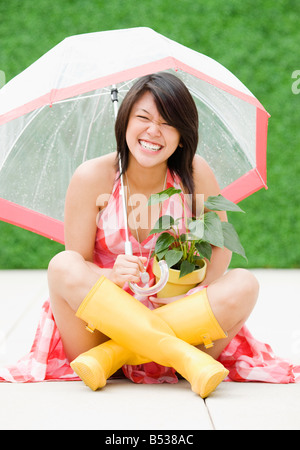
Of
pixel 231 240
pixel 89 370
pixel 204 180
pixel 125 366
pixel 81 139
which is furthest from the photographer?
pixel 81 139

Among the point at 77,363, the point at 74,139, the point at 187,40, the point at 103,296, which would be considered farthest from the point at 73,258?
the point at 187,40

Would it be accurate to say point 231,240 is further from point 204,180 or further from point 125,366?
point 125,366

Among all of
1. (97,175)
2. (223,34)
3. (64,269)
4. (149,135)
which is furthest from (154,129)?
(223,34)

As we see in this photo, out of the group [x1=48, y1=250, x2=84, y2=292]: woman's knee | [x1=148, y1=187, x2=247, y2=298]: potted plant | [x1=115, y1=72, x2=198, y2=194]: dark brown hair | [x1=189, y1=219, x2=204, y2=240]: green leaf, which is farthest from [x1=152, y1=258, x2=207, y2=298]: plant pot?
[x1=115, y1=72, x2=198, y2=194]: dark brown hair

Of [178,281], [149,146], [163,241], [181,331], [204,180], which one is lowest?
[181,331]

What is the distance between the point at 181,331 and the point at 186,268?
0.53ft

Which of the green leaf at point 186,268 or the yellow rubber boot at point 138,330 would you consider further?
the green leaf at point 186,268

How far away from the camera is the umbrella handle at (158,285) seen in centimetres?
172

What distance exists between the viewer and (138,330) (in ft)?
5.33

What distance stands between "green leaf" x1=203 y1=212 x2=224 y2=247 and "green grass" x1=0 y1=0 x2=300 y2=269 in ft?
7.03

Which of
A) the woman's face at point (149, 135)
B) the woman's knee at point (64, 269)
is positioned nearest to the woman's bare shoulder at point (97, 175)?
the woman's face at point (149, 135)

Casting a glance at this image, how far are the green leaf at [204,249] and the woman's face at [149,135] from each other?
10.0 inches

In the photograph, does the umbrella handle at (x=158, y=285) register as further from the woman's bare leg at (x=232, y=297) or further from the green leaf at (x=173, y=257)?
the woman's bare leg at (x=232, y=297)
